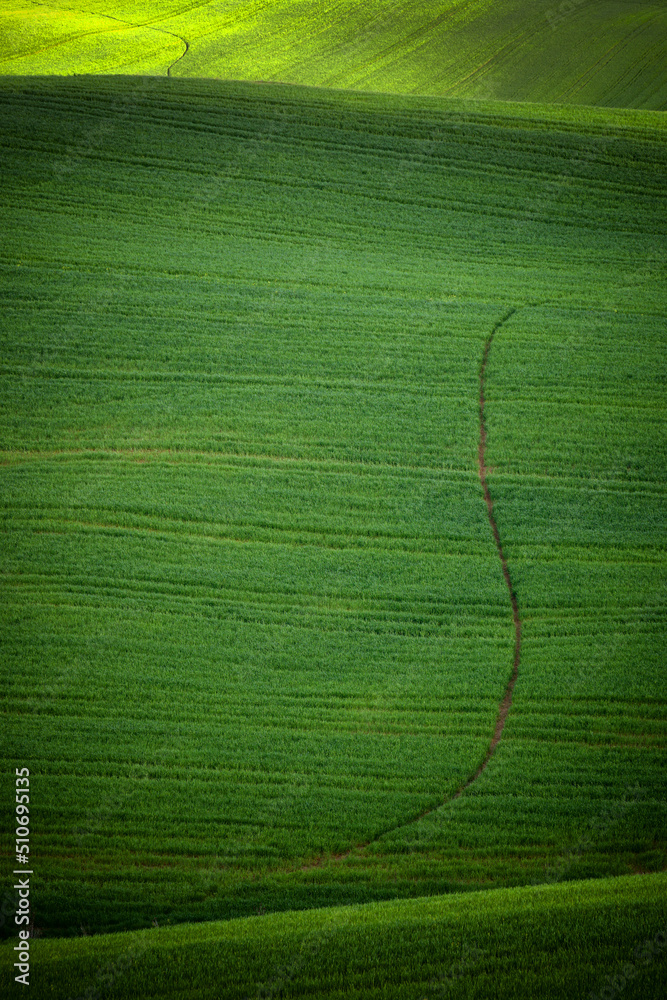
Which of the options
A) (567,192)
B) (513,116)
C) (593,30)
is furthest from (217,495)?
(593,30)

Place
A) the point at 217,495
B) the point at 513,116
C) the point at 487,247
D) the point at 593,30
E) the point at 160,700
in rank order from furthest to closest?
the point at 593,30 → the point at 513,116 → the point at 487,247 → the point at 217,495 → the point at 160,700

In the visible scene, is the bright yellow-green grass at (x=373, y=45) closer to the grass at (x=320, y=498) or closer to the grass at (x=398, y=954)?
the grass at (x=320, y=498)

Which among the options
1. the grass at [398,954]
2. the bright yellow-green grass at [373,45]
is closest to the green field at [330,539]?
the grass at [398,954]

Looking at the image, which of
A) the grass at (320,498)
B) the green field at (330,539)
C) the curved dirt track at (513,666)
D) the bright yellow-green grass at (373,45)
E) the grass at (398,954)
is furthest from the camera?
the bright yellow-green grass at (373,45)

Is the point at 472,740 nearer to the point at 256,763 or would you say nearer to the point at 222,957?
the point at 256,763

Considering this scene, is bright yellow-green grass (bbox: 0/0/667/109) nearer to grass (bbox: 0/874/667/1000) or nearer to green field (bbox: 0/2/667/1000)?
green field (bbox: 0/2/667/1000)

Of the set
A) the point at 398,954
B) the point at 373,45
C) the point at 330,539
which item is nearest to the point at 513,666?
the point at 330,539

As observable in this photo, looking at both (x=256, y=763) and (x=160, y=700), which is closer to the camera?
(x=256, y=763)

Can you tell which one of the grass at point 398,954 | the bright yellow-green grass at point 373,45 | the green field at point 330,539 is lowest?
the grass at point 398,954
